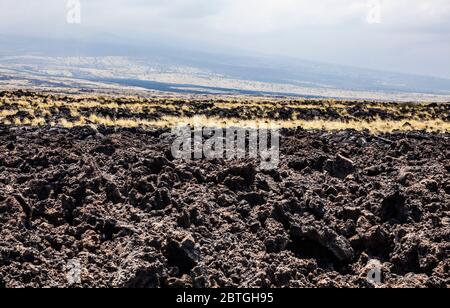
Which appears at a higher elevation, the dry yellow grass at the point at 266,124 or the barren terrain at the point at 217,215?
the dry yellow grass at the point at 266,124

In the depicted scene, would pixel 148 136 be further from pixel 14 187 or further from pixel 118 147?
pixel 14 187

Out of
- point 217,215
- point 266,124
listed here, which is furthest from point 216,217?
point 266,124

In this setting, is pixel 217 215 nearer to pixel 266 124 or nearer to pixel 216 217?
pixel 216 217

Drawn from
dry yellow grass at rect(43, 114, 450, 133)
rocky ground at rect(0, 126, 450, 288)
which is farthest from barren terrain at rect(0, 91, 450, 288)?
dry yellow grass at rect(43, 114, 450, 133)

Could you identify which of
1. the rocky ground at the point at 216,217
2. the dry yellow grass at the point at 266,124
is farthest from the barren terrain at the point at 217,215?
the dry yellow grass at the point at 266,124

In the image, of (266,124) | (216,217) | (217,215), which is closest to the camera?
(216,217)

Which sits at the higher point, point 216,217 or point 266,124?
point 266,124

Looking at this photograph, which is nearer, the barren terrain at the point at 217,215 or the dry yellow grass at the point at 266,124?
the barren terrain at the point at 217,215

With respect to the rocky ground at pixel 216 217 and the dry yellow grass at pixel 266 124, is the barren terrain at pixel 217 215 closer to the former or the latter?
the rocky ground at pixel 216 217
